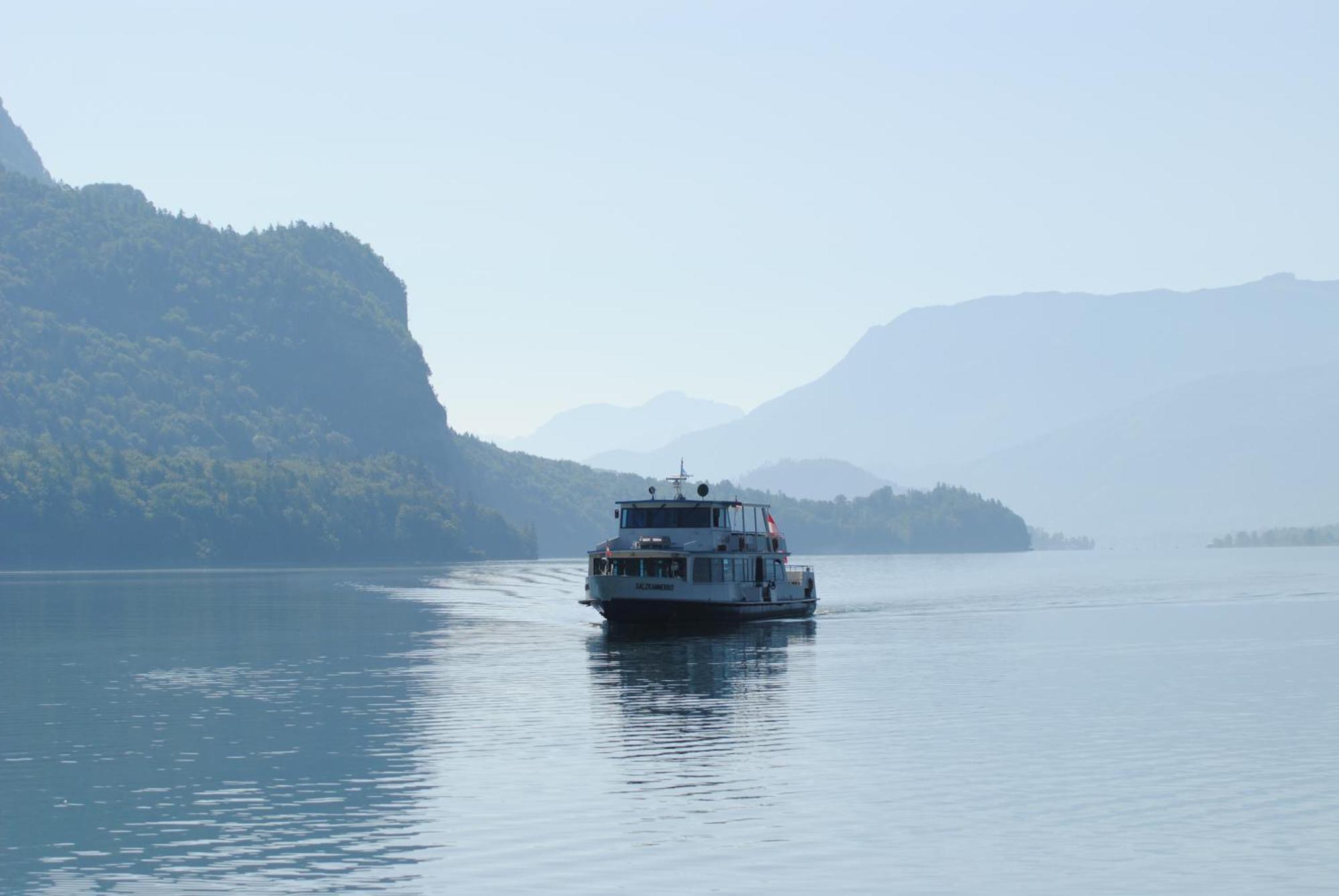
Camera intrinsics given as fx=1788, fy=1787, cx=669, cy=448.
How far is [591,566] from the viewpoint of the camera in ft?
347

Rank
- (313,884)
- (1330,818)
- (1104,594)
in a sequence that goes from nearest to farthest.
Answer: (313,884) → (1330,818) → (1104,594)

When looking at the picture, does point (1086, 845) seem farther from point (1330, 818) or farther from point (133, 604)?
point (133, 604)

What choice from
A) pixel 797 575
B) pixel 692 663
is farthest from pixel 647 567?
pixel 797 575

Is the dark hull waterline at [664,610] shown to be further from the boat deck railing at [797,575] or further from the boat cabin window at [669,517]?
the boat deck railing at [797,575]

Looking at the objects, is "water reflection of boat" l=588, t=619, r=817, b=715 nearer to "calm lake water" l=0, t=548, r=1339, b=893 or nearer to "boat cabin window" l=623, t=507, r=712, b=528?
"calm lake water" l=0, t=548, r=1339, b=893

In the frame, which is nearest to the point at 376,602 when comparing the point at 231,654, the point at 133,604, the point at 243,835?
the point at 133,604

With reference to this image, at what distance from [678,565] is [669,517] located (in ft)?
12.9

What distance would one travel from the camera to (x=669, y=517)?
4183 inches

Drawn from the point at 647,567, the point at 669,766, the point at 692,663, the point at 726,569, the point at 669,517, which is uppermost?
the point at 669,517

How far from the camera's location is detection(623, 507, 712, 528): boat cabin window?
105750 mm

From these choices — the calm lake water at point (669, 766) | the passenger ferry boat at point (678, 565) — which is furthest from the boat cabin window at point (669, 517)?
the calm lake water at point (669, 766)

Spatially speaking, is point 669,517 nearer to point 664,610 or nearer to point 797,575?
point 664,610

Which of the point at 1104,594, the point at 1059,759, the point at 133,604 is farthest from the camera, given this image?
the point at 1104,594

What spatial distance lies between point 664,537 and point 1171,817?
63.9m
